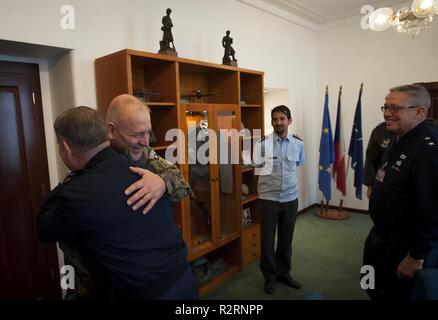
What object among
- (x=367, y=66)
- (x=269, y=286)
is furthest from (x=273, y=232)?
(x=367, y=66)

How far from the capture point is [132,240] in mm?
1037

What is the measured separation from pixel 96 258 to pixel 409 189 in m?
1.56

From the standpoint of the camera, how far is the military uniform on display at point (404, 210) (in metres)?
1.45

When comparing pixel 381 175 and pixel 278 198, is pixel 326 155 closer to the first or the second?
pixel 278 198

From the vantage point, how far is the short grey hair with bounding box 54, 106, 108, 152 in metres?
1.05

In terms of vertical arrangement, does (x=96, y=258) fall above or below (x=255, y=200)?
above

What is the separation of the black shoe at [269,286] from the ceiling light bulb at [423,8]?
Answer: 2.68m

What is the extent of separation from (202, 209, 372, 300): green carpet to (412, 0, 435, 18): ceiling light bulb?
96.2 inches

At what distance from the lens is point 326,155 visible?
4.49 metres

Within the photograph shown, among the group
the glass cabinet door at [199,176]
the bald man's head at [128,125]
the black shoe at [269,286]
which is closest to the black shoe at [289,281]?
the black shoe at [269,286]

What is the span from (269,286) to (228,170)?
113 cm

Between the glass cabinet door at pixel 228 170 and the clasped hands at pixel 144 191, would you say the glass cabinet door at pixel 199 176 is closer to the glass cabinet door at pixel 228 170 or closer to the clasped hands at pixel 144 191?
the glass cabinet door at pixel 228 170
